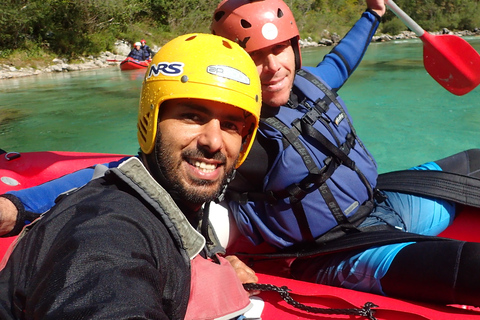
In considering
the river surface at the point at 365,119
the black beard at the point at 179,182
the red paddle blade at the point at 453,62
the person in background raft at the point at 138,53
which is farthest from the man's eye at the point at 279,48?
the person in background raft at the point at 138,53

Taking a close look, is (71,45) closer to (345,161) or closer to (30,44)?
(30,44)

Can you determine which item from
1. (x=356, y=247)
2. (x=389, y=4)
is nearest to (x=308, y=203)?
(x=356, y=247)

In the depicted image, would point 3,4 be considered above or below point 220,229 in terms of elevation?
below

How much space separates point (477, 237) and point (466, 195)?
0.24 meters

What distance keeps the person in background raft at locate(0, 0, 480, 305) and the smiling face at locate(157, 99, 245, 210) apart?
53 centimetres

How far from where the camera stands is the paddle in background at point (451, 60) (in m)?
2.84

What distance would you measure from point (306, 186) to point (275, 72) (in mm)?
536

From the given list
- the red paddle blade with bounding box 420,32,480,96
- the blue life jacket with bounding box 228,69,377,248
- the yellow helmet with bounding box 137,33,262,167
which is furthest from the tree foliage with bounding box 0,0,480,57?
the yellow helmet with bounding box 137,33,262,167

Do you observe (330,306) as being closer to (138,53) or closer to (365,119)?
(365,119)

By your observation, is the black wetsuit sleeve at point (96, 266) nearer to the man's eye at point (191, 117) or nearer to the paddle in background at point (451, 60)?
the man's eye at point (191, 117)

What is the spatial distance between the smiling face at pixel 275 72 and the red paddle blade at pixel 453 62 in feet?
5.65

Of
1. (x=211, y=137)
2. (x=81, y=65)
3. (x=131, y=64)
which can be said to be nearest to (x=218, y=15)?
(x=211, y=137)

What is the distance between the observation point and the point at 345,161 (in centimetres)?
183

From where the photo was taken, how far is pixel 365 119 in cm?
580
